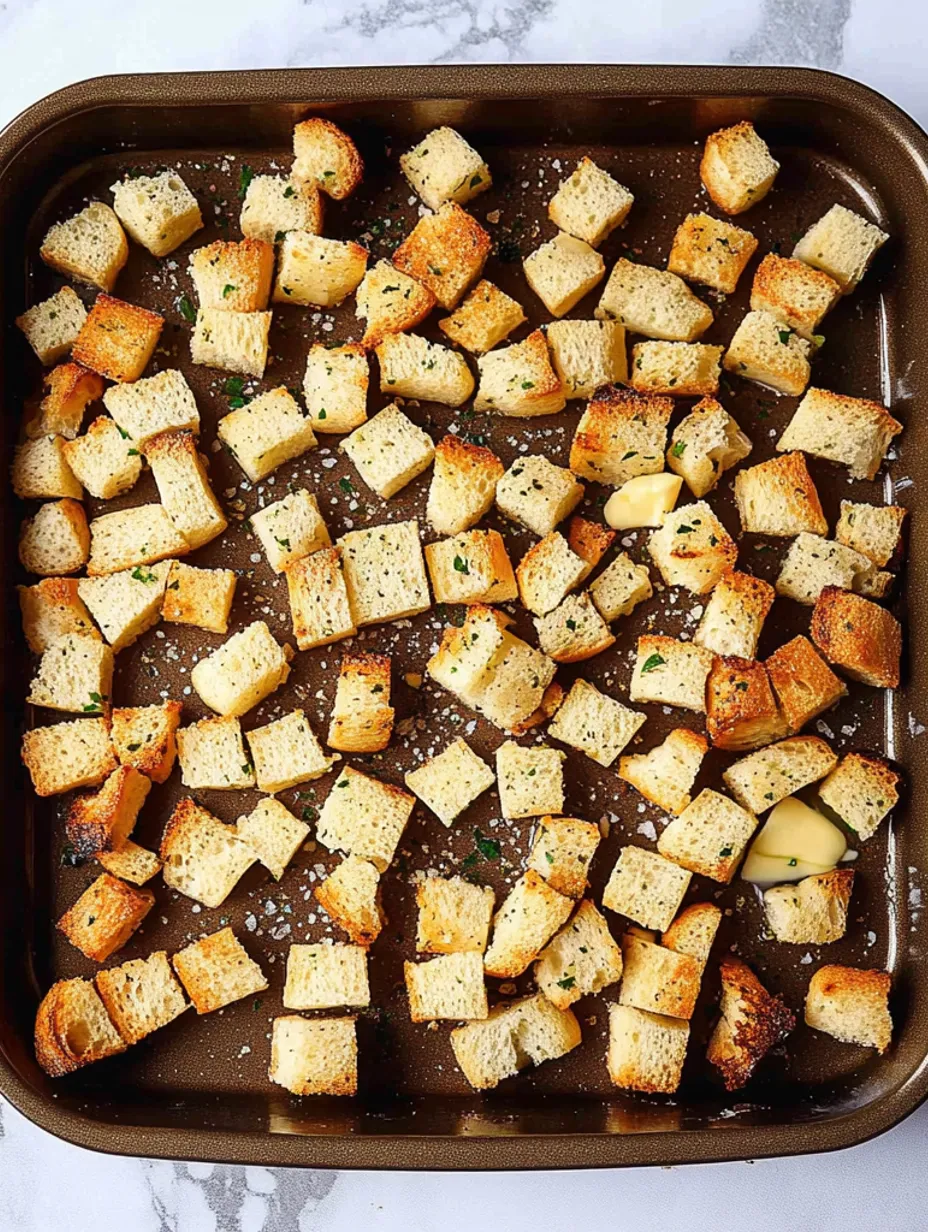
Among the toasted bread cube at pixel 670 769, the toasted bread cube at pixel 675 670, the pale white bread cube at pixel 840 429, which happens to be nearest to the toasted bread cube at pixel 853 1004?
the toasted bread cube at pixel 670 769

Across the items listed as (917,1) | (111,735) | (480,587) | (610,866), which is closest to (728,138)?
(917,1)

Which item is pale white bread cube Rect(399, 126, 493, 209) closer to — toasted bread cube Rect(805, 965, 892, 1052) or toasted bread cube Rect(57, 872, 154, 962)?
toasted bread cube Rect(57, 872, 154, 962)

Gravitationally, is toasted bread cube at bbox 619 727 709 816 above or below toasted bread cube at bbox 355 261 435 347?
below

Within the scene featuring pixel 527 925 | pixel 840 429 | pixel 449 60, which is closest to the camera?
pixel 527 925

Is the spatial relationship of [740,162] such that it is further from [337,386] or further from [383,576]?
[383,576]

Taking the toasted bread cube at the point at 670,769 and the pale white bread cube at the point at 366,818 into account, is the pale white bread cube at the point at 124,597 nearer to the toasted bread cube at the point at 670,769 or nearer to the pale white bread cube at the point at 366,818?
the pale white bread cube at the point at 366,818

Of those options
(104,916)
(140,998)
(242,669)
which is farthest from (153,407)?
(140,998)

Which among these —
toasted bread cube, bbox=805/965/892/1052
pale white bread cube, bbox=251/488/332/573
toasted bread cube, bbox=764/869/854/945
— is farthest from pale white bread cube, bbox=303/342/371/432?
toasted bread cube, bbox=805/965/892/1052
